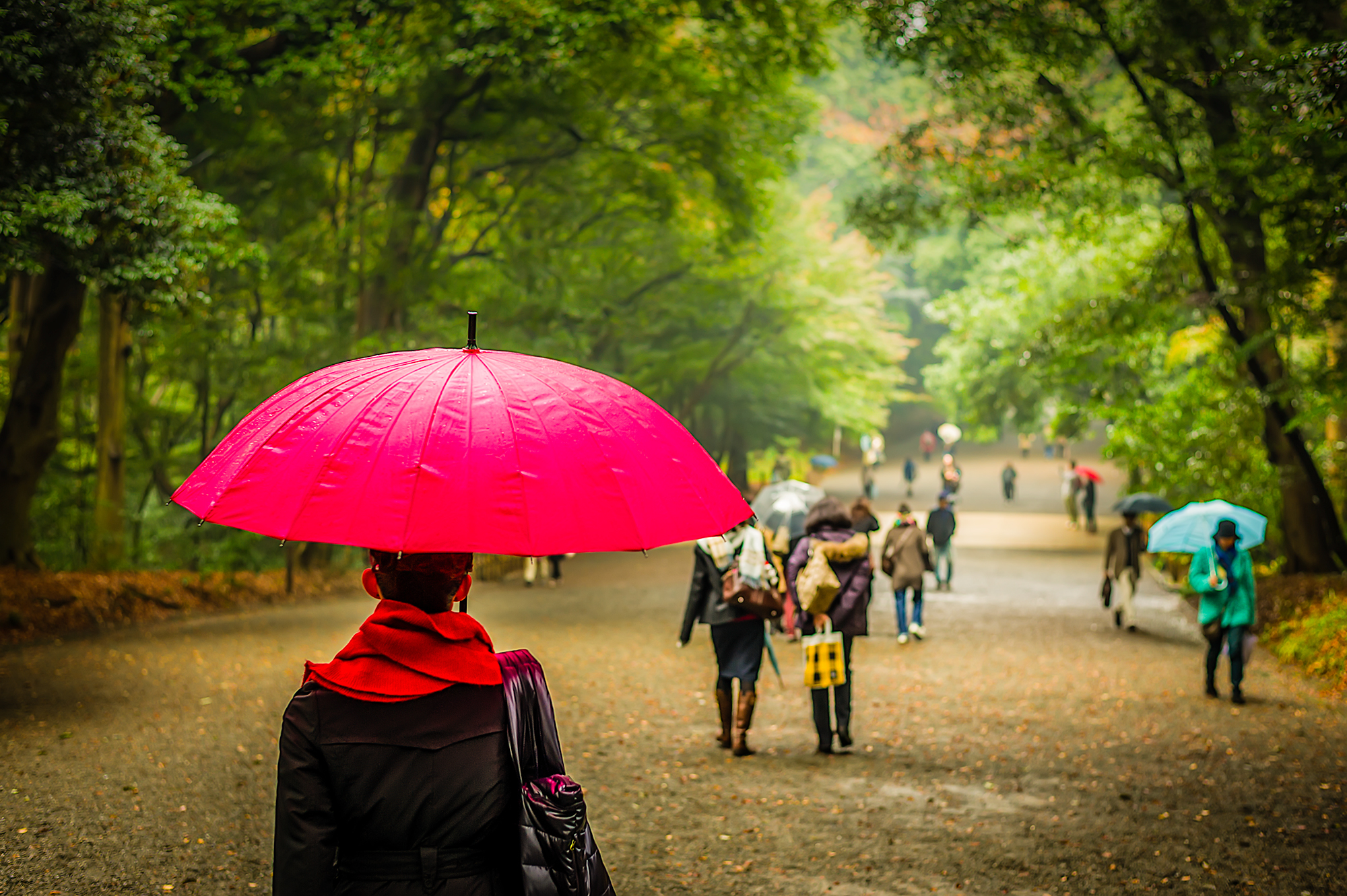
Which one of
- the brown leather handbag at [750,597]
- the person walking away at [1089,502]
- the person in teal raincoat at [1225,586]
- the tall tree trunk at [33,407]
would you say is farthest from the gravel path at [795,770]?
the person walking away at [1089,502]

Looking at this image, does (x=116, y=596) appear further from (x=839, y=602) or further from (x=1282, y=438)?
(x=1282, y=438)

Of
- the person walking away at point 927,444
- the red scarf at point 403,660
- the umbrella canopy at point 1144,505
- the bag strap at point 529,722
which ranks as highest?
the person walking away at point 927,444

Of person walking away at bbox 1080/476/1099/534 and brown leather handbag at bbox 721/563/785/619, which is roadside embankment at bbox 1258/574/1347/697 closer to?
brown leather handbag at bbox 721/563/785/619

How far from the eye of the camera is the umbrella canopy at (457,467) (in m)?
2.22

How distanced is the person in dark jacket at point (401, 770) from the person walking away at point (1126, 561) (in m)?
12.9

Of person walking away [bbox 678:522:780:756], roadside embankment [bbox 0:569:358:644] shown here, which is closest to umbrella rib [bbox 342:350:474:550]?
person walking away [bbox 678:522:780:756]

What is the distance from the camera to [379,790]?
216 cm

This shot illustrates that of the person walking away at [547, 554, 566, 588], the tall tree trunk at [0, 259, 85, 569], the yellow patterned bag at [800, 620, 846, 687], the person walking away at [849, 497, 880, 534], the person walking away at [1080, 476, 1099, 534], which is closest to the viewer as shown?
the yellow patterned bag at [800, 620, 846, 687]

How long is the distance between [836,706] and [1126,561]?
7526 mm

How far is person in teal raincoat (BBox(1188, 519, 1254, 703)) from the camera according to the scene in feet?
30.2

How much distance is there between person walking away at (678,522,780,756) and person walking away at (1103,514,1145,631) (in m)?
7.97

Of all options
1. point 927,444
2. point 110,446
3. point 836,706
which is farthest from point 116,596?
point 927,444

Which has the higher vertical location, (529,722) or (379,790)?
(529,722)

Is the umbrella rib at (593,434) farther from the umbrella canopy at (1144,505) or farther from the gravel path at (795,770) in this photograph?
the umbrella canopy at (1144,505)
